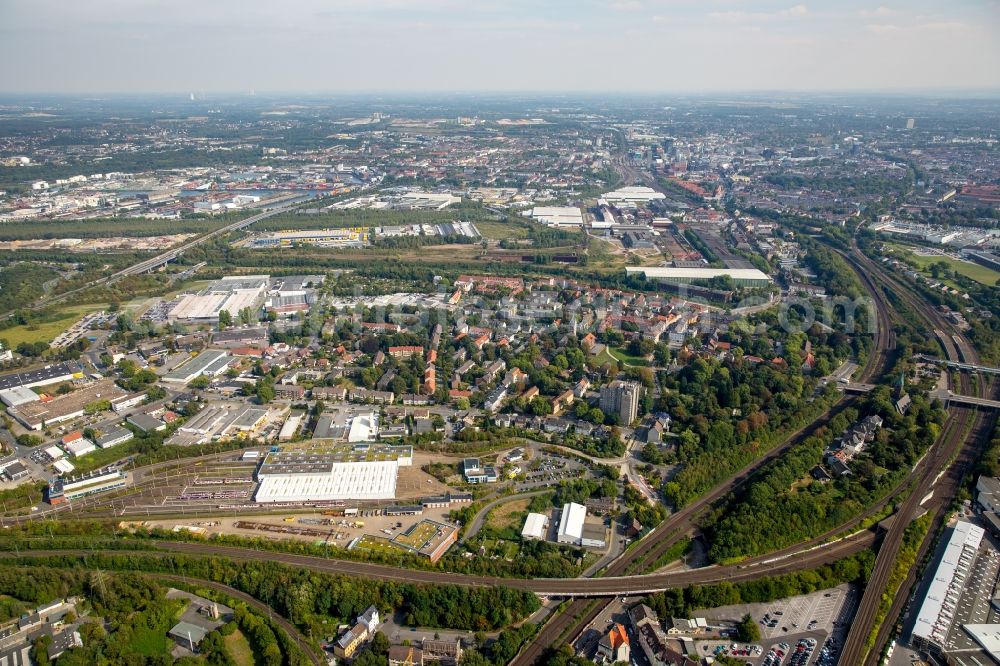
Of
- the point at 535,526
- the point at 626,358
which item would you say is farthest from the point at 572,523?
the point at 626,358

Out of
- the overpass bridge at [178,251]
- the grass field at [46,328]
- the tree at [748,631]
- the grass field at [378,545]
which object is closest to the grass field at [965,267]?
the tree at [748,631]

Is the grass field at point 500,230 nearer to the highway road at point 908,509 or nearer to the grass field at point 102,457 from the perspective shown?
the highway road at point 908,509

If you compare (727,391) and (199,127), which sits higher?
(199,127)

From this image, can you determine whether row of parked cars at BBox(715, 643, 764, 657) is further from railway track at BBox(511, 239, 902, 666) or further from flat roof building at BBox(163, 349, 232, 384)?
flat roof building at BBox(163, 349, 232, 384)

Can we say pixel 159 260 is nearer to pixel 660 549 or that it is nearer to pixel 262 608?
pixel 262 608

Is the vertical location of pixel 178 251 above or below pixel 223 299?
above

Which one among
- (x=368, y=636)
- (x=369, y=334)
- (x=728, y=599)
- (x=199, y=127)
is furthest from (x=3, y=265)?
(x=199, y=127)

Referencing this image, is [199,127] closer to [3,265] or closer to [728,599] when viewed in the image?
[3,265]
